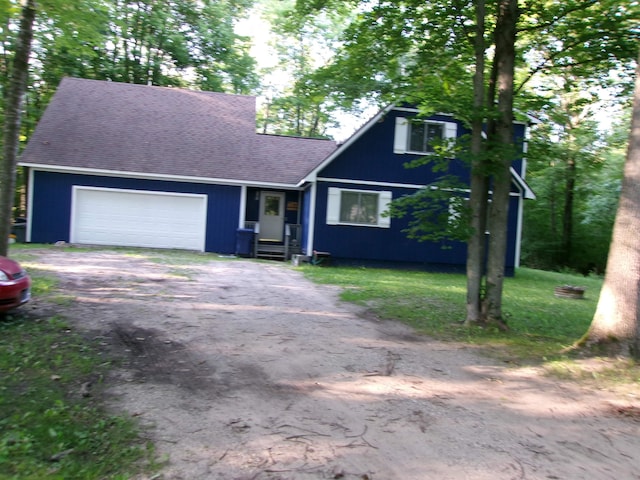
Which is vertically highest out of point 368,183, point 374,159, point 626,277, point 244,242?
point 374,159

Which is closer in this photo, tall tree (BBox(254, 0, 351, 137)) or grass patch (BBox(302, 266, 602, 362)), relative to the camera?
grass patch (BBox(302, 266, 602, 362))

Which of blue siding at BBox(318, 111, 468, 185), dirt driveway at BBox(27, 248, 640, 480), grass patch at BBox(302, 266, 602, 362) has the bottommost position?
dirt driveway at BBox(27, 248, 640, 480)

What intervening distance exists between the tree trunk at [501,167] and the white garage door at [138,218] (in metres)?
12.5

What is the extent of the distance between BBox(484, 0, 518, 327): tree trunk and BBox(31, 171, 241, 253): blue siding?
12.1 m

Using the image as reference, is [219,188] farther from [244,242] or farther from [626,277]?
[626,277]

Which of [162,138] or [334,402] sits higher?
[162,138]

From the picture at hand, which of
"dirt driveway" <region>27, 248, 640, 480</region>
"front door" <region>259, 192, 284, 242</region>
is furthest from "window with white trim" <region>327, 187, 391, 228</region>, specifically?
"dirt driveway" <region>27, 248, 640, 480</region>

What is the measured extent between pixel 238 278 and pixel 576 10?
8645mm

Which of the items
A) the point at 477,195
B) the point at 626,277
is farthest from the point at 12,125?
the point at 626,277

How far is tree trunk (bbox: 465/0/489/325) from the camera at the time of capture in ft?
27.6

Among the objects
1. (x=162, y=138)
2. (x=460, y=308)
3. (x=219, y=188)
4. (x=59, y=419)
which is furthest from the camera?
(x=162, y=138)

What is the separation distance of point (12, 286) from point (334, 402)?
421 centimetres

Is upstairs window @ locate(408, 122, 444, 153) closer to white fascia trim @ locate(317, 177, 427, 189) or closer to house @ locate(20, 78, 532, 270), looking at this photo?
house @ locate(20, 78, 532, 270)

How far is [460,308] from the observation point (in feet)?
33.4
